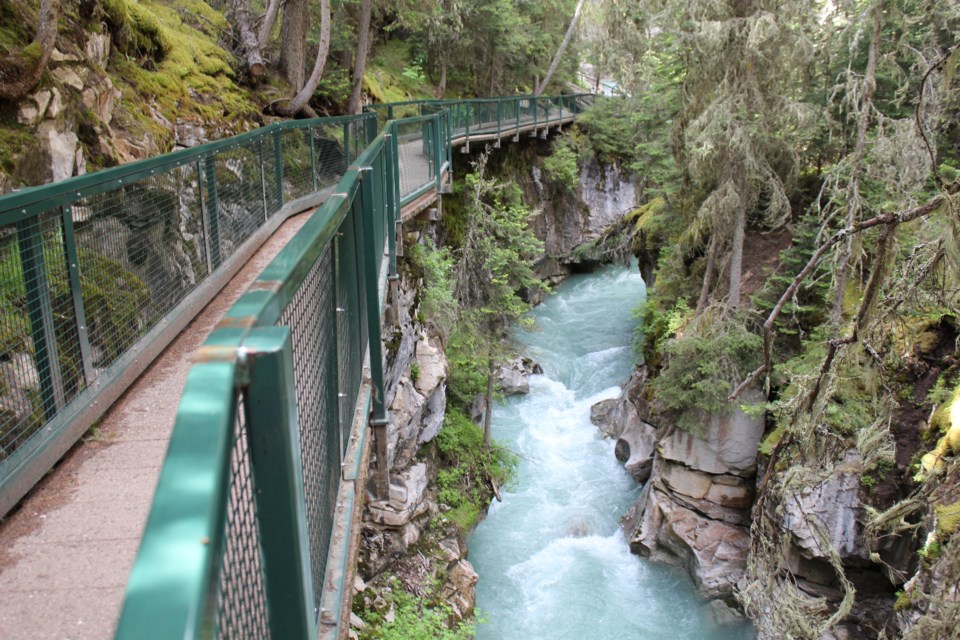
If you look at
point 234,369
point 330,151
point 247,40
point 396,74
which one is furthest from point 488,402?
point 234,369

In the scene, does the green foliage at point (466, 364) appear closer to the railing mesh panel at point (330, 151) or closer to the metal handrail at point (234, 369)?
the railing mesh panel at point (330, 151)

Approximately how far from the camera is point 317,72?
43.0 ft

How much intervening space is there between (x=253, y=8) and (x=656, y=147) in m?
11.7

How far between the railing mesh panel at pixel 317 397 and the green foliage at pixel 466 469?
11.6 metres

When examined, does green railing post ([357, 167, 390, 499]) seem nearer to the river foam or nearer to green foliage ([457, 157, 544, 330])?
the river foam

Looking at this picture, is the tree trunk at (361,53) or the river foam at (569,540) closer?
the river foam at (569,540)

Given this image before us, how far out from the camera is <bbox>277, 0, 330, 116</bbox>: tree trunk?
42.3 feet

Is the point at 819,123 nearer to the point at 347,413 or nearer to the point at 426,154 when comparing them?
the point at 426,154

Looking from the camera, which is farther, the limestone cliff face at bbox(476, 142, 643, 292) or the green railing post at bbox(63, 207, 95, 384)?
the limestone cliff face at bbox(476, 142, 643, 292)

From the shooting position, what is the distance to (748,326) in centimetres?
1367

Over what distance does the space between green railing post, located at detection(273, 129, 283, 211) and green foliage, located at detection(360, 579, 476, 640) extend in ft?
20.3

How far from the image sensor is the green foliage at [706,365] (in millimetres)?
12836

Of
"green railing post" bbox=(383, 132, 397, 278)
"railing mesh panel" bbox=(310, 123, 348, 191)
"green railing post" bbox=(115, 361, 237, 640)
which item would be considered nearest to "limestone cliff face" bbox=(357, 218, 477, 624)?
"railing mesh panel" bbox=(310, 123, 348, 191)

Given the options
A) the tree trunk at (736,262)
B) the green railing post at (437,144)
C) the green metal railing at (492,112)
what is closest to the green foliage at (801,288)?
the tree trunk at (736,262)
